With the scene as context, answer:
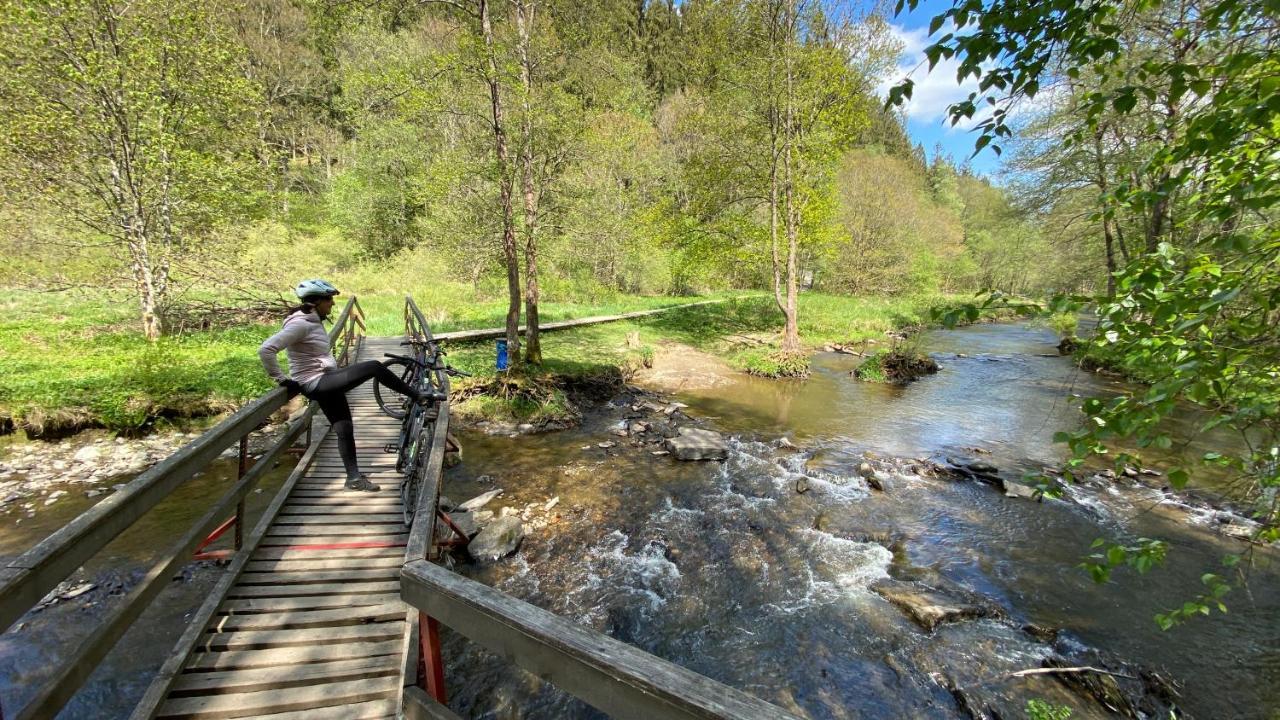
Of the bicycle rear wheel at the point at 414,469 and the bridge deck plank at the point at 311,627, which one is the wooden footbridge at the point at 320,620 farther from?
the bicycle rear wheel at the point at 414,469

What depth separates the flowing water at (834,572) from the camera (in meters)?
5.12

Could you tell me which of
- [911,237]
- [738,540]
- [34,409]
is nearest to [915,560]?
[738,540]

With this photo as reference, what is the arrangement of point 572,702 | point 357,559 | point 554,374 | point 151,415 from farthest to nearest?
point 554,374, point 151,415, point 572,702, point 357,559

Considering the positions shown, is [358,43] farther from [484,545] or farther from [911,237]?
[911,237]

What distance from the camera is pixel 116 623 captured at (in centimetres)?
A: 278

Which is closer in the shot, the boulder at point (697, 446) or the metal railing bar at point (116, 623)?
the metal railing bar at point (116, 623)

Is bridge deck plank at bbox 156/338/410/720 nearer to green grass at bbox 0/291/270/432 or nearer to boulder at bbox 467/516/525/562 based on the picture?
boulder at bbox 467/516/525/562

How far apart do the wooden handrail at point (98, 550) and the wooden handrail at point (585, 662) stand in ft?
4.31

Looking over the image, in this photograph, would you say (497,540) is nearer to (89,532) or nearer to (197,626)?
(197,626)

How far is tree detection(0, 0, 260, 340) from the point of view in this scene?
1152cm

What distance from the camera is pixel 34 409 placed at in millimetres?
9281

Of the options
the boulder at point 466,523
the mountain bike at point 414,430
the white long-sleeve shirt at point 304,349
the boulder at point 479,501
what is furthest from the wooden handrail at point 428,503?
the boulder at point 479,501

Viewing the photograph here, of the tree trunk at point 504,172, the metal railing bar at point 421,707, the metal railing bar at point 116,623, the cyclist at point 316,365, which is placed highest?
the tree trunk at point 504,172

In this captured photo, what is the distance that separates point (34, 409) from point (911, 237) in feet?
146
